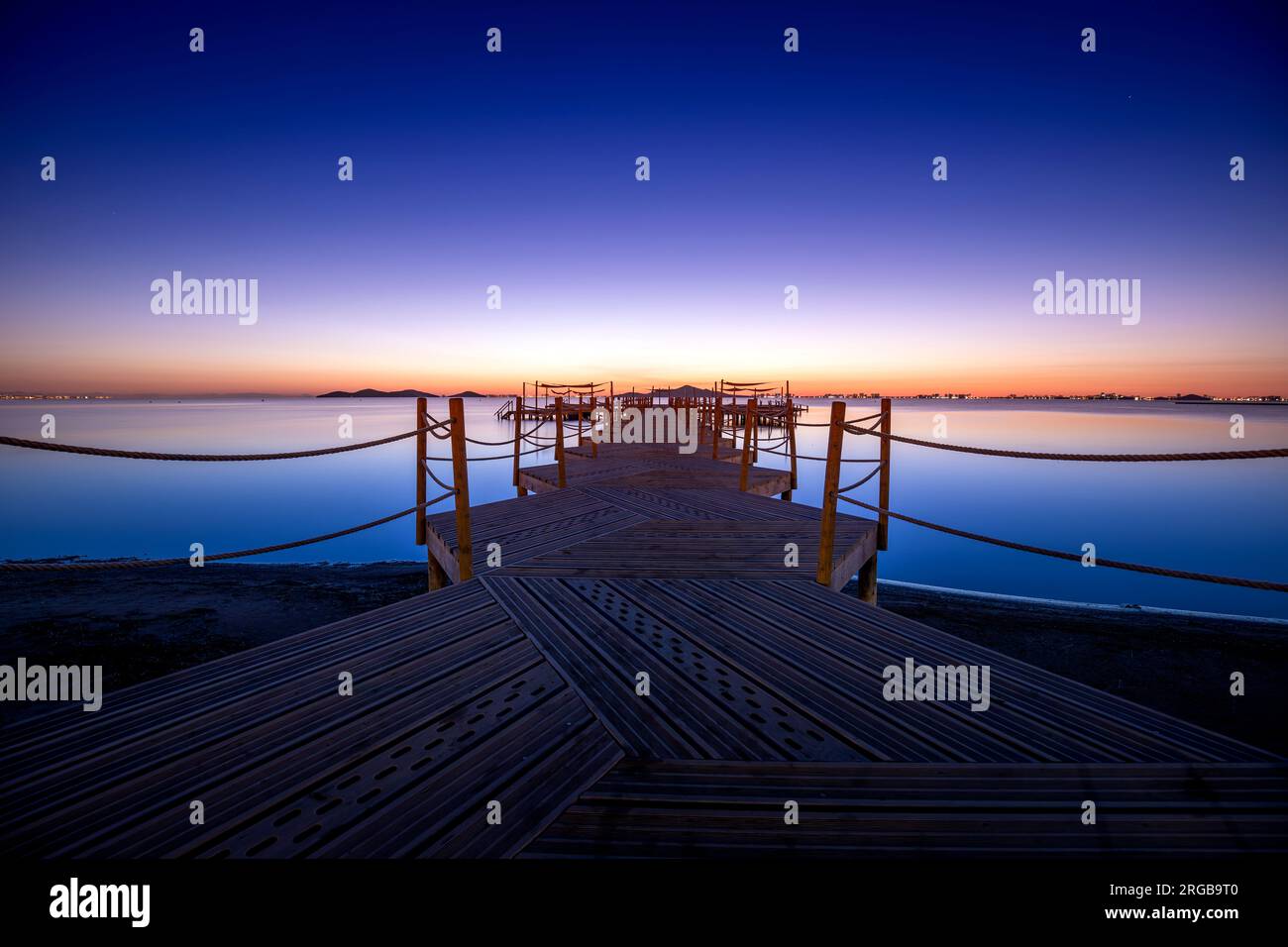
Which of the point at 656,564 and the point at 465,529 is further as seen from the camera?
the point at 656,564

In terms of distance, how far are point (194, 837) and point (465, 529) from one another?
8.71ft

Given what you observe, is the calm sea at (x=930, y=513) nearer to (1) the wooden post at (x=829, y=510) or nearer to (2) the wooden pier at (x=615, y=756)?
(1) the wooden post at (x=829, y=510)

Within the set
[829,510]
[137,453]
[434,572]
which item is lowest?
[434,572]

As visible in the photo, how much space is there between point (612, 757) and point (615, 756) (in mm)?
12

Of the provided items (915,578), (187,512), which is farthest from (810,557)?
(187,512)

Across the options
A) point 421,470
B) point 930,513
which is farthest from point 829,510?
point 930,513

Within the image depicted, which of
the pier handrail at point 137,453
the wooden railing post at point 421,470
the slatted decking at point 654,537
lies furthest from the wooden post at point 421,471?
the pier handrail at point 137,453

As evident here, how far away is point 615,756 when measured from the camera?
2039 mm

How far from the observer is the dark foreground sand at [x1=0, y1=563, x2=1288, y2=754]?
18.9ft

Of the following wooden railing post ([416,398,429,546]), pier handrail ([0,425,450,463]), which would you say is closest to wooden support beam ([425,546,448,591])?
wooden railing post ([416,398,429,546])

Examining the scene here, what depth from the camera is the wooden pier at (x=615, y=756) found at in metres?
1.67

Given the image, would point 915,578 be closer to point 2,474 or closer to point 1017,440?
point 1017,440

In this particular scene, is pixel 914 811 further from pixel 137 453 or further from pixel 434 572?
pixel 434 572
